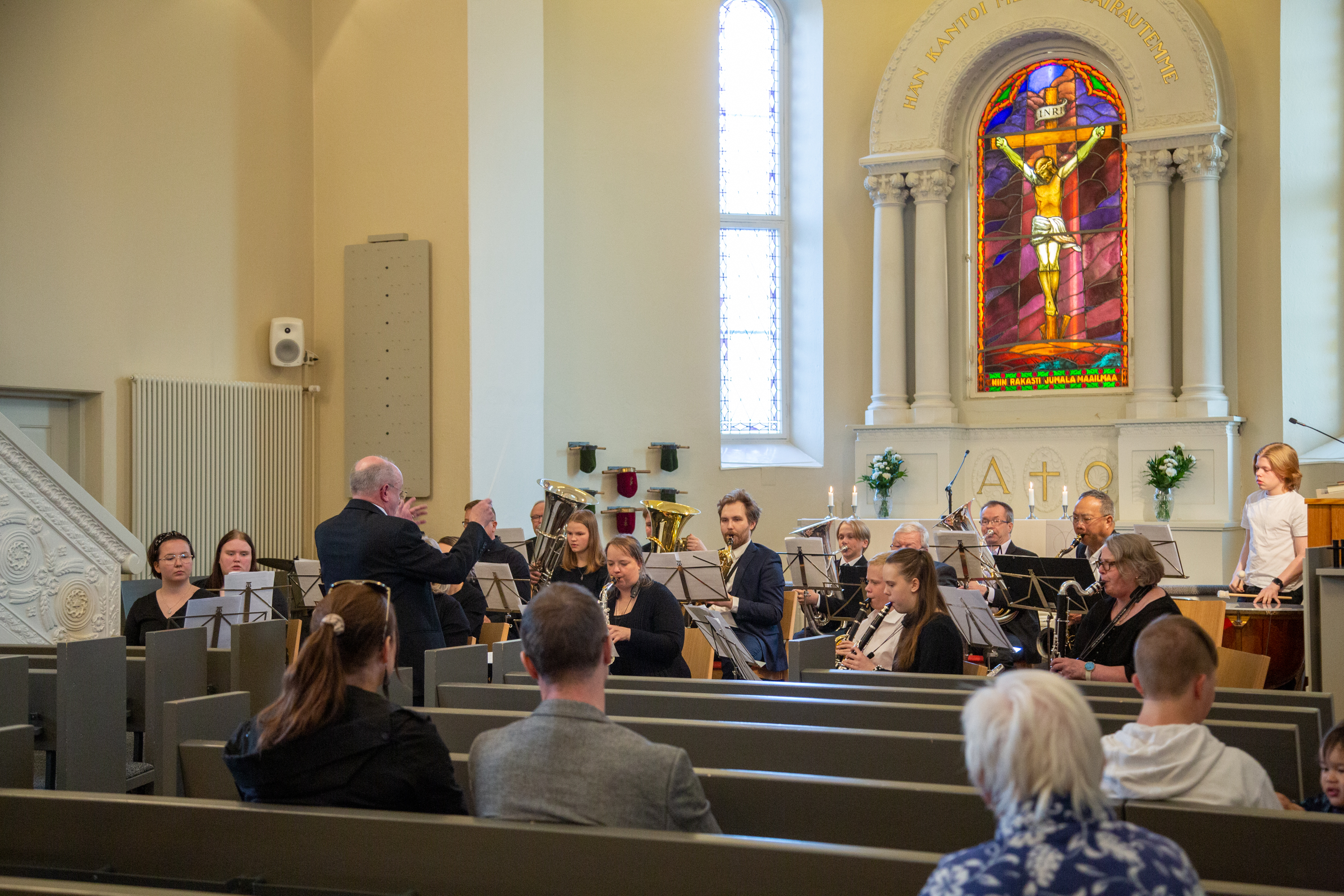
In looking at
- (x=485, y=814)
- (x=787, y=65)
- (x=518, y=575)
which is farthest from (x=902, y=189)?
(x=485, y=814)

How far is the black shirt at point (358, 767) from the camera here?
2.41 m

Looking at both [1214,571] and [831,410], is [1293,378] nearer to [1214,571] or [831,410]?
[1214,571]

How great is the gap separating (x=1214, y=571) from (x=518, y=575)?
5724 mm

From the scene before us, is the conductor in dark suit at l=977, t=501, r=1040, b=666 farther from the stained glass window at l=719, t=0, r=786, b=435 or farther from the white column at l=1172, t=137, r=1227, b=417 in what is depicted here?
the stained glass window at l=719, t=0, r=786, b=435

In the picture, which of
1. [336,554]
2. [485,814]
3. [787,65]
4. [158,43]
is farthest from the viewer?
[787,65]

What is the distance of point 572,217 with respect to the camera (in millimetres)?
11648

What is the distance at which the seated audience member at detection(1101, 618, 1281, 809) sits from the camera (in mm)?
2445

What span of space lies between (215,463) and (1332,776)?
8.90 metres

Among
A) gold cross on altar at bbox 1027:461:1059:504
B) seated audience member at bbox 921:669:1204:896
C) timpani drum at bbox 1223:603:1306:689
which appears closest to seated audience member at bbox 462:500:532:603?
timpani drum at bbox 1223:603:1306:689

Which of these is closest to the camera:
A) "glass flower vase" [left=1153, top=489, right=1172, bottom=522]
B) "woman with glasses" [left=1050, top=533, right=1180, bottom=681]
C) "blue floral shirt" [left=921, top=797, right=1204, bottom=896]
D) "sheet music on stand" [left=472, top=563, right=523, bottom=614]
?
"blue floral shirt" [left=921, top=797, right=1204, bottom=896]

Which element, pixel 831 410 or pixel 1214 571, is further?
pixel 831 410

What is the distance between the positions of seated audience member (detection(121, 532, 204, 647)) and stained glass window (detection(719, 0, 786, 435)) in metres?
7.30

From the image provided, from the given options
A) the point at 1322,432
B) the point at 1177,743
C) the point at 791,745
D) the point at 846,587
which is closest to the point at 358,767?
the point at 791,745

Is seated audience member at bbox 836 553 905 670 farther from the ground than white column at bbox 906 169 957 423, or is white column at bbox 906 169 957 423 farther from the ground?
white column at bbox 906 169 957 423
